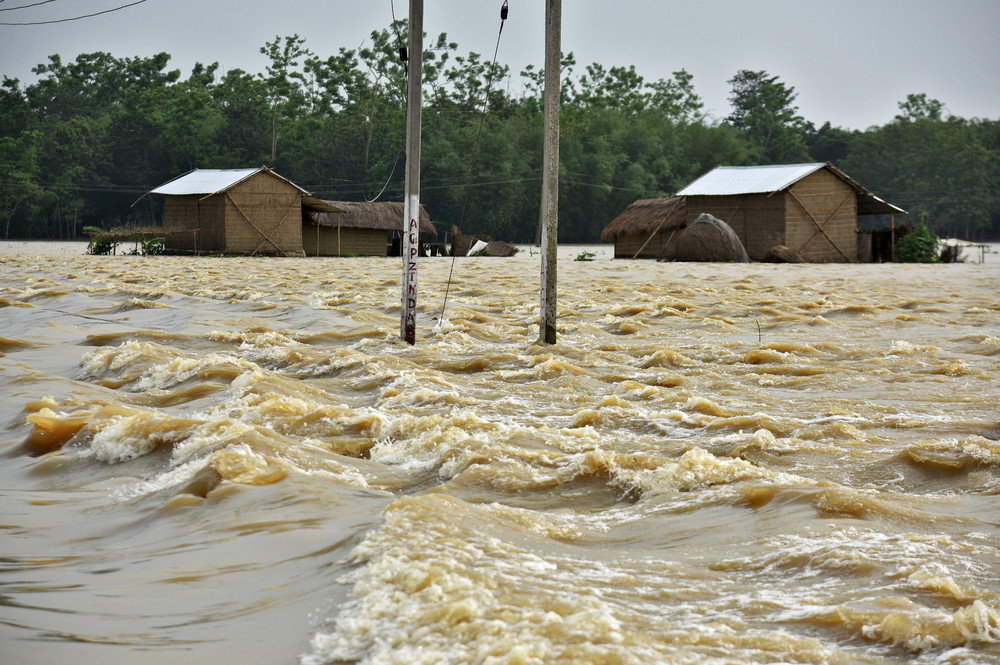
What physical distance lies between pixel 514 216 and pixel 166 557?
5388 cm

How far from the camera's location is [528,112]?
6606 cm

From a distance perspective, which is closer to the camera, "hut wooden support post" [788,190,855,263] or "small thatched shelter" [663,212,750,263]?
"small thatched shelter" [663,212,750,263]

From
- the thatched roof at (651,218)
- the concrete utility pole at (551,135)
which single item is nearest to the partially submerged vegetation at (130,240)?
the thatched roof at (651,218)

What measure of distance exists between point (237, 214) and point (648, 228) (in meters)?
14.6

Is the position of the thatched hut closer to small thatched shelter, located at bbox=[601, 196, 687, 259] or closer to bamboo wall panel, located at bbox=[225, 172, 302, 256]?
small thatched shelter, located at bbox=[601, 196, 687, 259]

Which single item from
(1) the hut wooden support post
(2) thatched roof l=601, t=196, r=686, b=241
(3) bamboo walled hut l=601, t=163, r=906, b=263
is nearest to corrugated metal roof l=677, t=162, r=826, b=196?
(3) bamboo walled hut l=601, t=163, r=906, b=263

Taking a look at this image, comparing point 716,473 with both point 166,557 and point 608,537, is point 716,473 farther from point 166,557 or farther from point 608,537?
point 166,557

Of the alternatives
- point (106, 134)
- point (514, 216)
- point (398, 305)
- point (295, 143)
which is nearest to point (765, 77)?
point (514, 216)

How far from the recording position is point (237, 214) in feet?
105

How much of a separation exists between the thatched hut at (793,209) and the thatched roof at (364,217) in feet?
45.8

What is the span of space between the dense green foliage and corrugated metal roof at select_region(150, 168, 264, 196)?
19364mm

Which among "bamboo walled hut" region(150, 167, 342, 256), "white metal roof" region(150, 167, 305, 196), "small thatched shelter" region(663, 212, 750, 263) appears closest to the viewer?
"small thatched shelter" region(663, 212, 750, 263)

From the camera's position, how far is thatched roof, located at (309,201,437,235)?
36.6 metres

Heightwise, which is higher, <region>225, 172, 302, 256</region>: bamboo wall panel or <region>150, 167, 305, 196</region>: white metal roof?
<region>150, 167, 305, 196</region>: white metal roof
